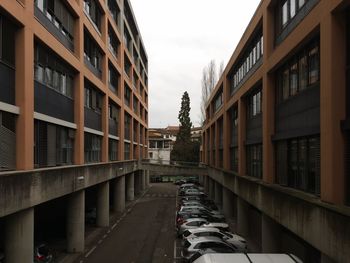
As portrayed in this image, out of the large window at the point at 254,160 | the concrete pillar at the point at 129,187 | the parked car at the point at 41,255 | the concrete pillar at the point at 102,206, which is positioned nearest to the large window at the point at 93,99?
the concrete pillar at the point at 102,206

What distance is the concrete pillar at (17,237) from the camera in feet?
47.4

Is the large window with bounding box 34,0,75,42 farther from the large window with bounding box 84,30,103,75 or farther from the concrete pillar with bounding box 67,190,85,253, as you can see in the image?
the concrete pillar with bounding box 67,190,85,253

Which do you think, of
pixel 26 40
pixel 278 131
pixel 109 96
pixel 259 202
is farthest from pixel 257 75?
pixel 109 96

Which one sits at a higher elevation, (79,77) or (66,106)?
(79,77)

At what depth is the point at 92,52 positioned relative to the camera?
28.4 meters

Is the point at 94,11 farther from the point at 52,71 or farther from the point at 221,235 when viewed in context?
the point at 221,235

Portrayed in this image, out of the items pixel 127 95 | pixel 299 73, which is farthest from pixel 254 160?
pixel 127 95

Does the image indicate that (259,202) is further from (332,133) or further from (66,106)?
(66,106)

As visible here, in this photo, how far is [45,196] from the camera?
1667cm

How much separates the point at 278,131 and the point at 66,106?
11066mm

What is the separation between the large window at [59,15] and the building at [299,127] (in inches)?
401

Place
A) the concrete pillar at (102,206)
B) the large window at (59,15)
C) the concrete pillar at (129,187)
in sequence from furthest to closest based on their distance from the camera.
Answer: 1. the concrete pillar at (129,187)
2. the concrete pillar at (102,206)
3. the large window at (59,15)

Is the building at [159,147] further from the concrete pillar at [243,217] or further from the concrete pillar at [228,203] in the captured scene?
the concrete pillar at [243,217]

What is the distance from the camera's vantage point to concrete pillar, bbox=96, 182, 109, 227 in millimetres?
32062
